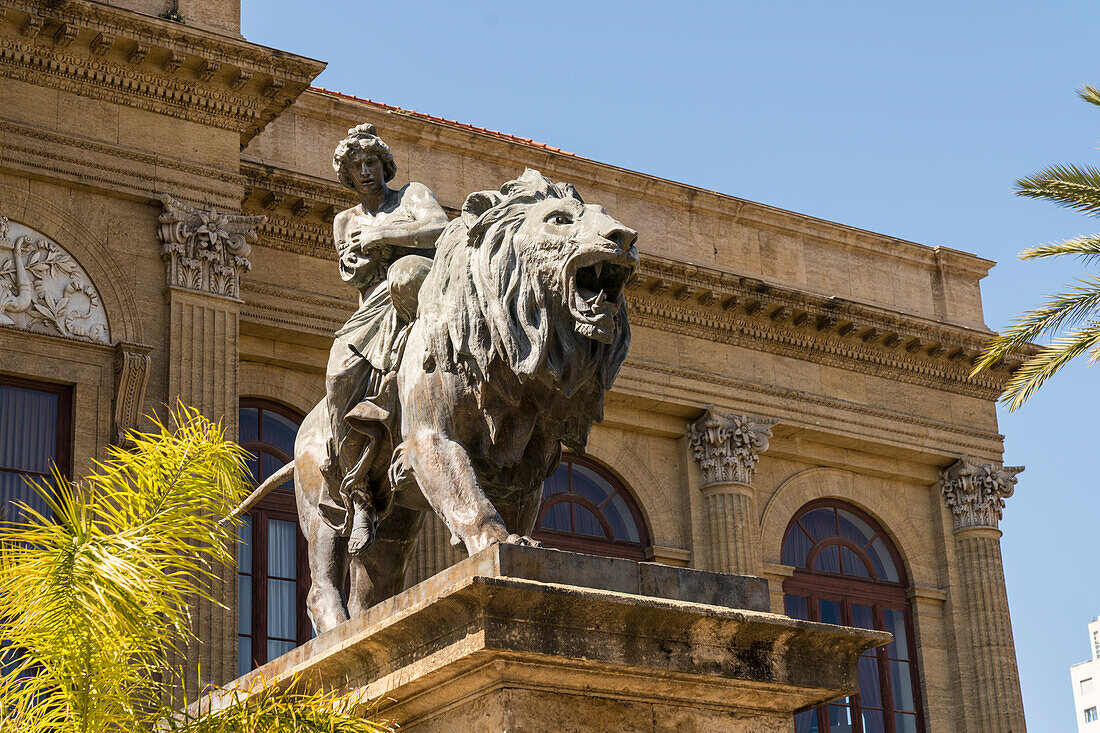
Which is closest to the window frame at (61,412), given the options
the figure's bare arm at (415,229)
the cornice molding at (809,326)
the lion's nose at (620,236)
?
the cornice molding at (809,326)

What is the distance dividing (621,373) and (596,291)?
15495 millimetres

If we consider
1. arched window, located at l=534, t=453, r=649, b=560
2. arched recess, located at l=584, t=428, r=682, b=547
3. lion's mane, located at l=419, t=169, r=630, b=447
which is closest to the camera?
lion's mane, located at l=419, t=169, r=630, b=447

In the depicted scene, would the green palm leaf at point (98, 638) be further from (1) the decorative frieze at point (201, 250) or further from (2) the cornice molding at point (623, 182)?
(2) the cornice molding at point (623, 182)

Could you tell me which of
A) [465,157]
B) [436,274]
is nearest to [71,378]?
[465,157]

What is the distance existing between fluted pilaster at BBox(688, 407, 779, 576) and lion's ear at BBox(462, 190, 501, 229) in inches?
624

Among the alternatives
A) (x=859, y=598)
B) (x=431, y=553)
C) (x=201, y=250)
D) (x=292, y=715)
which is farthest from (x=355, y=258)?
(x=859, y=598)

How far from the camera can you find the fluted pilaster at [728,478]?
21.9 meters

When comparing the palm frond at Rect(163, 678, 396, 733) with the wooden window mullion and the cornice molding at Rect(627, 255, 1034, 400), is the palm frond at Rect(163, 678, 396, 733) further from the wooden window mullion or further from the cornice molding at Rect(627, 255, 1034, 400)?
the cornice molding at Rect(627, 255, 1034, 400)

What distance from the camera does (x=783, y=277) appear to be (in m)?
23.7

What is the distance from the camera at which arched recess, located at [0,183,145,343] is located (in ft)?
54.3

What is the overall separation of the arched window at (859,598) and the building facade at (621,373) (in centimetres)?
4

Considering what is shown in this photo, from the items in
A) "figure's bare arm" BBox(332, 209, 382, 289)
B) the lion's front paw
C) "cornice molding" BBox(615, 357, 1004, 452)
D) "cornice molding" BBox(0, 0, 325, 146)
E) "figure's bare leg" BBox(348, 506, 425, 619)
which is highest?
"cornice molding" BBox(0, 0, 325, 146)

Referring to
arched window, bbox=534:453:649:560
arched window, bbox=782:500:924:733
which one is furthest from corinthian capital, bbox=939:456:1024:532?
arched window, bbox=534:453:649:560

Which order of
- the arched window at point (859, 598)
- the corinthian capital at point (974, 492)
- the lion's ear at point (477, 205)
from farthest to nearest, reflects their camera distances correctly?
1. the corinthian capital at point (974, 492)
2. the arched window at point (859, 598)
3. the lion's ear at point (477, 205)
